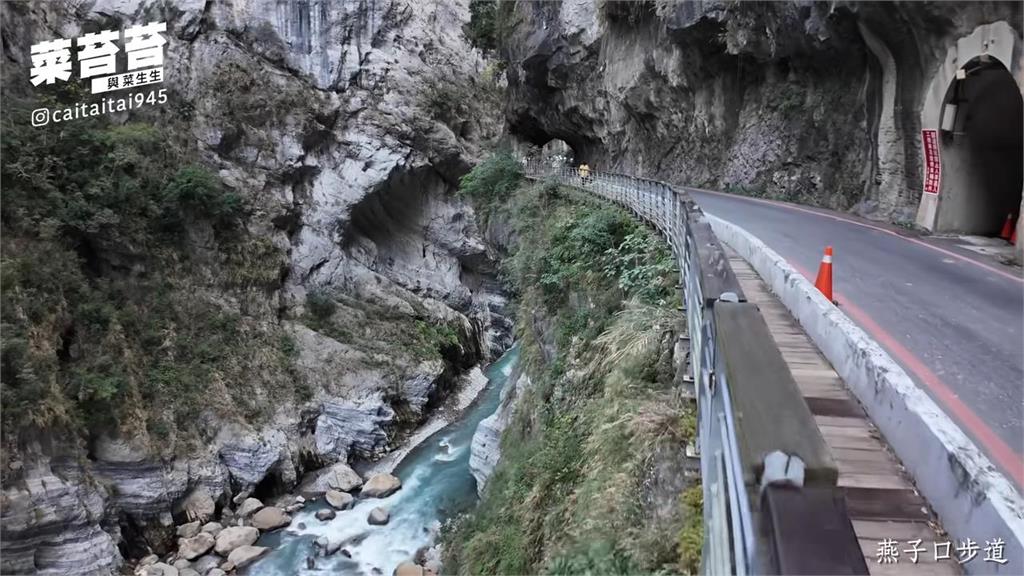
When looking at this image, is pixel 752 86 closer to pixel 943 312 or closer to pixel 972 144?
pixel 972 144

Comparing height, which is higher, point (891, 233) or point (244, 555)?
point (891, 233)

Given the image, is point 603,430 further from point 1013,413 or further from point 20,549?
point 20,549

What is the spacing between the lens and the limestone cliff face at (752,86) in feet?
44.0

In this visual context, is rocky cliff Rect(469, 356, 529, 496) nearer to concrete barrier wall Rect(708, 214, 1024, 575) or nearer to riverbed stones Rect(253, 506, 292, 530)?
riverbed stones Rect(253, 506, 292, 530)

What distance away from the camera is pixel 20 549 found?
13133 mm

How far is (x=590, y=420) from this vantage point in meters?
6.02

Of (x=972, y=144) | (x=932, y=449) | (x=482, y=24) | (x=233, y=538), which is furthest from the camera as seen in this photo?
(x=482, y=24)

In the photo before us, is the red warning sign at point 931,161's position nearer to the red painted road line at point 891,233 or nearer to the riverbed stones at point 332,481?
the red painted road line at point 891,233

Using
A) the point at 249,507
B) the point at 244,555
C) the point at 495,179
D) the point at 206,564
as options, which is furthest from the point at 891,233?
the point at 249,507

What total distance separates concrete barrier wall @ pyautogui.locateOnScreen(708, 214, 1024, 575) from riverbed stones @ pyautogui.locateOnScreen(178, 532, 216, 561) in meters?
16.0

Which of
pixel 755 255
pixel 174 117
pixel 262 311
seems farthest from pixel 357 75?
Result: pixel 755 255

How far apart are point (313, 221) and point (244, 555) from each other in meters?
15.1

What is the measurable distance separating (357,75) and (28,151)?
46.8ft

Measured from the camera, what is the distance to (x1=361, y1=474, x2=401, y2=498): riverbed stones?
1778 centimetres
